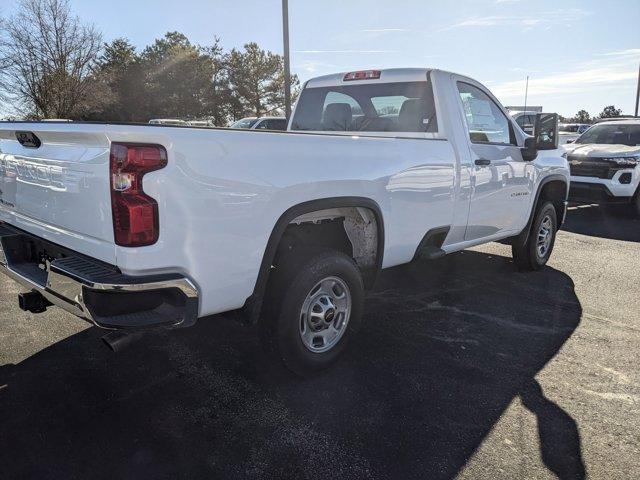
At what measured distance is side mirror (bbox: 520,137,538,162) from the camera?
5004 millimetres

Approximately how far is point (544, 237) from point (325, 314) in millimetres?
3685

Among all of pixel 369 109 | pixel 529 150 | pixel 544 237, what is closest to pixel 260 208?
pixel 369 109

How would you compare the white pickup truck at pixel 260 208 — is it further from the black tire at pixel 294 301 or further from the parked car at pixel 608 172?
the parked car at pixel 608 172

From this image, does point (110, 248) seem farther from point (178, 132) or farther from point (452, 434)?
point (452, 434)

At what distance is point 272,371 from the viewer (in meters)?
3.44

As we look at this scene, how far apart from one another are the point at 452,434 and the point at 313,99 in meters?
3.57

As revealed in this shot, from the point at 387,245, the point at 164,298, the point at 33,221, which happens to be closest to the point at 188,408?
the point at 164,298

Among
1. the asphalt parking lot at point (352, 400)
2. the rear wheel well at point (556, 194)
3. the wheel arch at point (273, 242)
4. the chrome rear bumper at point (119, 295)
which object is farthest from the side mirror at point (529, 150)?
the chrome rear bumper at point (119, 295)

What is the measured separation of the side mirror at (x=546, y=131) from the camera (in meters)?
4.91

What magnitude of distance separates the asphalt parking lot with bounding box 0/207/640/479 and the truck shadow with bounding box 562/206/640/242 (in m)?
4.16

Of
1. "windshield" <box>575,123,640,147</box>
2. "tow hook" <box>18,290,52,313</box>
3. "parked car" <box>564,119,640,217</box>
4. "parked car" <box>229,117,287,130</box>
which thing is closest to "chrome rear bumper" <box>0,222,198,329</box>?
"tow hook" <box>18,290,52,313</box>

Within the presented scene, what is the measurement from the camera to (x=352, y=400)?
10.1 feet

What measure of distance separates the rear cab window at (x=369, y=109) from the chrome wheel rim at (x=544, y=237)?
235 cm

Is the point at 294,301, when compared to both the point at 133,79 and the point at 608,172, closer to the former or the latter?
the point at 608,172
